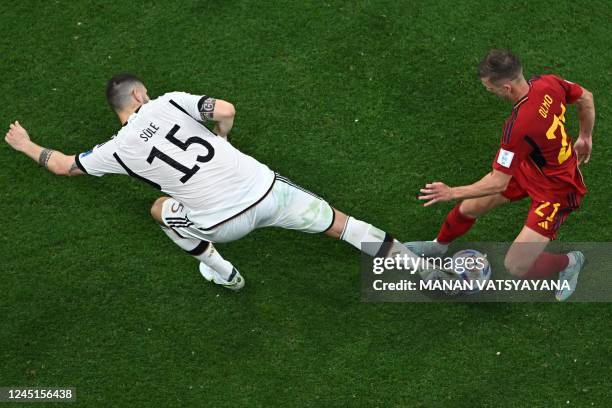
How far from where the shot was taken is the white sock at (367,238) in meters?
6.40

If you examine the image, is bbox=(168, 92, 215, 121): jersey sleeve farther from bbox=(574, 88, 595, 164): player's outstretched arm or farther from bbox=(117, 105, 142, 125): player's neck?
bbox=(574, 88, 595, 164): player's outstretched arm

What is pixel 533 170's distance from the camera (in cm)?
611

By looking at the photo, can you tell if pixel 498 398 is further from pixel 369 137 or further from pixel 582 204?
pixel 369 137

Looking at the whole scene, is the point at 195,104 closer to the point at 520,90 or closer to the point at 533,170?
the point at 520,90

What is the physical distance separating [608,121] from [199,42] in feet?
13.4

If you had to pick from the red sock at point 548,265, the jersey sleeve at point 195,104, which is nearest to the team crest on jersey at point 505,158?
the red sock at point 548,265

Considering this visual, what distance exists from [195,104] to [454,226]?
2.46 metres

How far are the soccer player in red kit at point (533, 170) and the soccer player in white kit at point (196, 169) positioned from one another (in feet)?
3.37

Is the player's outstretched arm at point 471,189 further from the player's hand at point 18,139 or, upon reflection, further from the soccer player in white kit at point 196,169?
the player's hand at point 18,139

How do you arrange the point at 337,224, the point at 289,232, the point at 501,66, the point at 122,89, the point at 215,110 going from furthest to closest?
the point at 289,232
the point at 337,224
the point at 122,89
the point at 215,110
the point at 501,66

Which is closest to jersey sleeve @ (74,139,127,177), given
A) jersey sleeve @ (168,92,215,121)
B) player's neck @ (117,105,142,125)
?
player's neck @ (117,105,142,125)

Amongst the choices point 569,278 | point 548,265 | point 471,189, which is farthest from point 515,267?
point 471,189

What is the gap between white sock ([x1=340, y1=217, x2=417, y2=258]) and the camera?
6.40m

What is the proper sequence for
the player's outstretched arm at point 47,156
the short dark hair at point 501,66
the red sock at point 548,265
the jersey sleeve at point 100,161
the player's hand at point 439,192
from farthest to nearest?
the red sock at point 548,265, the player's outstretched arm at point 47,156, the jersey sleeve at point 100,161, the player's hand at point 439,192, the short dark hair at point 501,66
